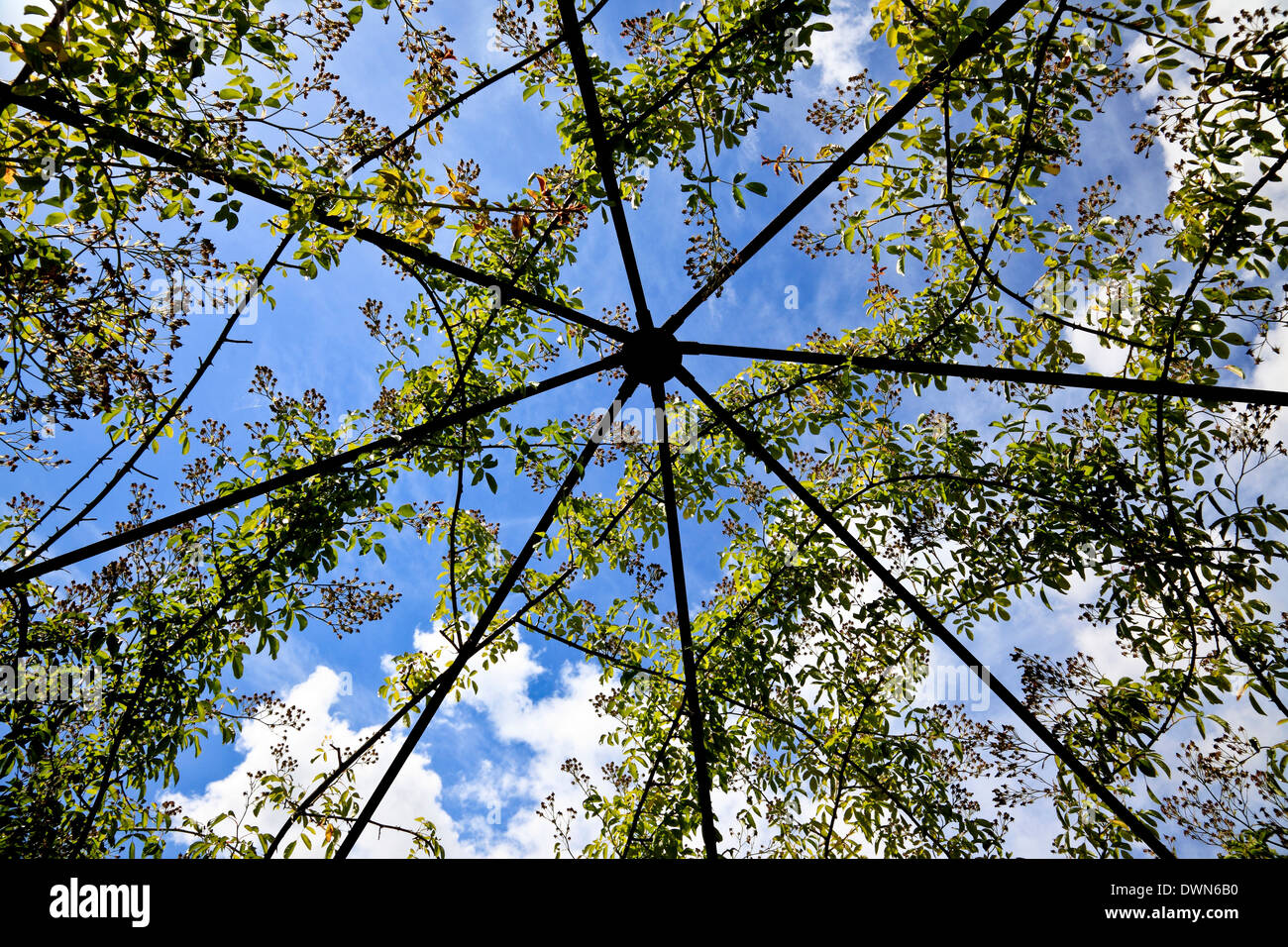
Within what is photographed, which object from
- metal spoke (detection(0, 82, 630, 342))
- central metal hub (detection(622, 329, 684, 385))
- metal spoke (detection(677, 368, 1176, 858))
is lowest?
metal spoke (detection(677, 368, 1176, 858))

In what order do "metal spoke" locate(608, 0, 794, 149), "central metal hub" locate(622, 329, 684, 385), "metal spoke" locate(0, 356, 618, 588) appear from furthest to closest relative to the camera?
"central metal hub" locate(622, 329, 684, 385) → "metal spoke" locate(608, 0, 794, 149) → "metal spoke" locate(0, 356, 618, 588)

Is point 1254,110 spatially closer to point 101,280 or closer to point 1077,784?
point 1077,784

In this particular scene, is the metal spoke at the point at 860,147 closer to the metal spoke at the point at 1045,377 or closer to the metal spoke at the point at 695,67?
the metal spoke at the point at 1045,377

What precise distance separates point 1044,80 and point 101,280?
6548mm

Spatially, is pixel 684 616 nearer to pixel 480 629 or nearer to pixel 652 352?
pixel 480 629

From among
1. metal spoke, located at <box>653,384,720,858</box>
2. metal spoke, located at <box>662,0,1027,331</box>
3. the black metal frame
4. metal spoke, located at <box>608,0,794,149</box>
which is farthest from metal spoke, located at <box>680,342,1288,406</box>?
metal spoke, located at <box>608,0,794,149</box>

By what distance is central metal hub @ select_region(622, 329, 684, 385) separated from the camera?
487 centimetres

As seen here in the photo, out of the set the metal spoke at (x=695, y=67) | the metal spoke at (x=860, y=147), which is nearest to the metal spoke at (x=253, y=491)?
the metal spoke at (x=860, y=147)

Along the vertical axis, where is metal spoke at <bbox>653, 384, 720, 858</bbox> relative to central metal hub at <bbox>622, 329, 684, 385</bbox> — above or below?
below

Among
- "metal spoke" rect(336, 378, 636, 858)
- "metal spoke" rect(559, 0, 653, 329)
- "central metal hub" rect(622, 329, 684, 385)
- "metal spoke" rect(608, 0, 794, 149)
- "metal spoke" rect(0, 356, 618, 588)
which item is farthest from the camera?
"central metal hub" rect(622, 329, 684, 385)

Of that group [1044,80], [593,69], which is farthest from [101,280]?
[1044,80]

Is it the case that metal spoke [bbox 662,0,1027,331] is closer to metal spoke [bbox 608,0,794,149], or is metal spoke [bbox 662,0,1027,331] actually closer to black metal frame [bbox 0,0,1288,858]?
black metal frame [bbox 0,0,1288,858]

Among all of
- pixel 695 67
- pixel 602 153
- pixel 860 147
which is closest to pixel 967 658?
pixel 860 147

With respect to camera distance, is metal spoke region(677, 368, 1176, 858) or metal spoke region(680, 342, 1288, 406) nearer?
metal spoke region(680, 342, 1288, 406)
